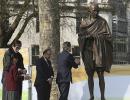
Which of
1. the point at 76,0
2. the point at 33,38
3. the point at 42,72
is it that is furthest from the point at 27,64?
the point at 33,38

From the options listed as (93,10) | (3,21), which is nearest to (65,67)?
(93,10)

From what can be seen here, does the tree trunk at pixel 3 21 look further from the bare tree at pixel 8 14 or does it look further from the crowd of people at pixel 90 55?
the crowd of people at pixel 90 55

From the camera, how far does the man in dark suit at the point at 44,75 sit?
12398 mm

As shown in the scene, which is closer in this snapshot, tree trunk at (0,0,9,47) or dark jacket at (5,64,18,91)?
dark jacket at (5,64,18,91)

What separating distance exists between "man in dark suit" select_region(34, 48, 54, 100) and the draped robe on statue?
107cm

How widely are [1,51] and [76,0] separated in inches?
527

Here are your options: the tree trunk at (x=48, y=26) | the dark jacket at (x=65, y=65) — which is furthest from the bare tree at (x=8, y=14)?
the dark jacket at (x=65, y=65)

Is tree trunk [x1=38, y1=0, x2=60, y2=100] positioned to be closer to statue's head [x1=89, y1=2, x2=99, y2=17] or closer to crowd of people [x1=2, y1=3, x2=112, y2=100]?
crowd of people [x1=2, y1=3, x2=112, y2=100]

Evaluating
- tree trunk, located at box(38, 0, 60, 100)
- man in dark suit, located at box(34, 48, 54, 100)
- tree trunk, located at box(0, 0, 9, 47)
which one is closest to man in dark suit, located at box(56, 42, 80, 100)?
man in dark suit, located at box(34, 48, 54, 100)

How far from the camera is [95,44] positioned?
11.7m

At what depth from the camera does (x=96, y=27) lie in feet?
38.5

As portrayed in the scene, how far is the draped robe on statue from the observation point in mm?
11664

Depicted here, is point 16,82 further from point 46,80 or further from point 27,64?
point 27,64

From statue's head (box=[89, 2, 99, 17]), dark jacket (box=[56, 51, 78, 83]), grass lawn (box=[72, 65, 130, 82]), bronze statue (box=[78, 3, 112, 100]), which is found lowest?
grass lawn (box=[72, 65, 130, 82])
